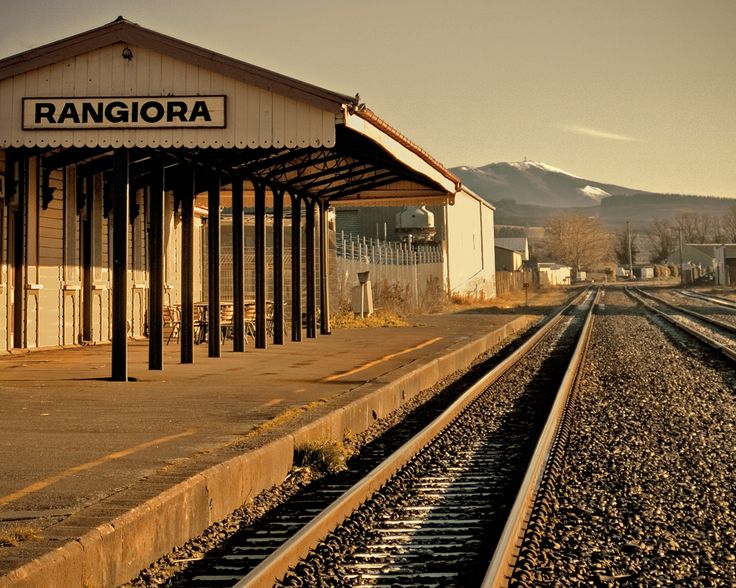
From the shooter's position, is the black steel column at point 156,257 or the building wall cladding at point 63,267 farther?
the building wall cladding at point 63,267

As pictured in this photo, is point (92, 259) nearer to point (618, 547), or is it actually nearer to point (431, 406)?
point (431, 406)

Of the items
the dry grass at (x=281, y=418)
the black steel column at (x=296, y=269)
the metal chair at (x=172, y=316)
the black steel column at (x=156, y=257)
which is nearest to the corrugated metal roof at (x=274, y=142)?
the black steel column at (x=156, y=257)

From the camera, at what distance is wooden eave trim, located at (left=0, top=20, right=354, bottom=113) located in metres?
13.3

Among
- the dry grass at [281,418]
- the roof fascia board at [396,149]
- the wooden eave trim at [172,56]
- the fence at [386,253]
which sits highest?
the wooden eave trim at [172,56]

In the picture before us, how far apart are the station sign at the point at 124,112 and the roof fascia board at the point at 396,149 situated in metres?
1.77

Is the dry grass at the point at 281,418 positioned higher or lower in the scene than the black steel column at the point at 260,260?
lower

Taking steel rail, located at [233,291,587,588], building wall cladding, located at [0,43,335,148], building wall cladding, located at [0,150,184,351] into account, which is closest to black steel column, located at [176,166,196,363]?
building wall cladding, located at [0,43,335,148]

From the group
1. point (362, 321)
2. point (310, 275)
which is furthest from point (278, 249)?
point (362, 321)

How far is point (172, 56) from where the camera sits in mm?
13633

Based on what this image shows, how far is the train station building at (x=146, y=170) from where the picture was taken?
13430 millimetres

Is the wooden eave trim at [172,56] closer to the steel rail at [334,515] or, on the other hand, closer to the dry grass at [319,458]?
the steel rail at [334,515]

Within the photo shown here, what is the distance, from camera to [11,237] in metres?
16.2

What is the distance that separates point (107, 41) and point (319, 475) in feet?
24.7

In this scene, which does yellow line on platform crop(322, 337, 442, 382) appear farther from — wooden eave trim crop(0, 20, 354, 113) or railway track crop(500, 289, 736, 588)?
wooden eave trim crop(0, 20, 354, 113)
